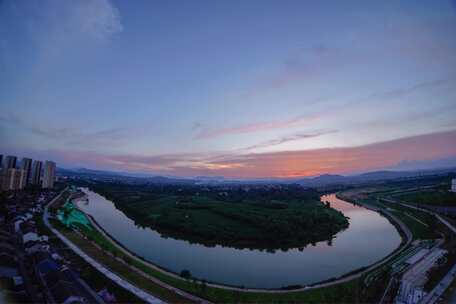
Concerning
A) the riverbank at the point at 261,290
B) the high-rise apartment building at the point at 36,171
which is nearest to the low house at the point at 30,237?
the riverbank at the point at 261,290

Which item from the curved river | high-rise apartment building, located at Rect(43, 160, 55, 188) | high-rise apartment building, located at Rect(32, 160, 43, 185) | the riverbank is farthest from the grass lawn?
high-rise apartment building, located at Rect(43, 160, 55, 188)

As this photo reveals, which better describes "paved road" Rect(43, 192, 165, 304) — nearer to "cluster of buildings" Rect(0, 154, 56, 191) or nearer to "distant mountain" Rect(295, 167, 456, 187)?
"cluster of buildings" Rect(0, 154, 56, 191)

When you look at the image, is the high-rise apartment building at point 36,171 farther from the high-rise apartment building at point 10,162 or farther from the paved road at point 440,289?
the paved road at point 440,289

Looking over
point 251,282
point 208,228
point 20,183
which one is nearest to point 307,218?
point 208,228

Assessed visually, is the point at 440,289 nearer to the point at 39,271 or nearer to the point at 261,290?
the point at 261,290

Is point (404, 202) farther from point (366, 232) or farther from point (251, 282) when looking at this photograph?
point (251, 282)

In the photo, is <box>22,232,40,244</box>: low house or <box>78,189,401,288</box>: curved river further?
<box>22,232,40,244</box>: low house

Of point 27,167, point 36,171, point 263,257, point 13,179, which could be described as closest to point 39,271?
point 263,257
